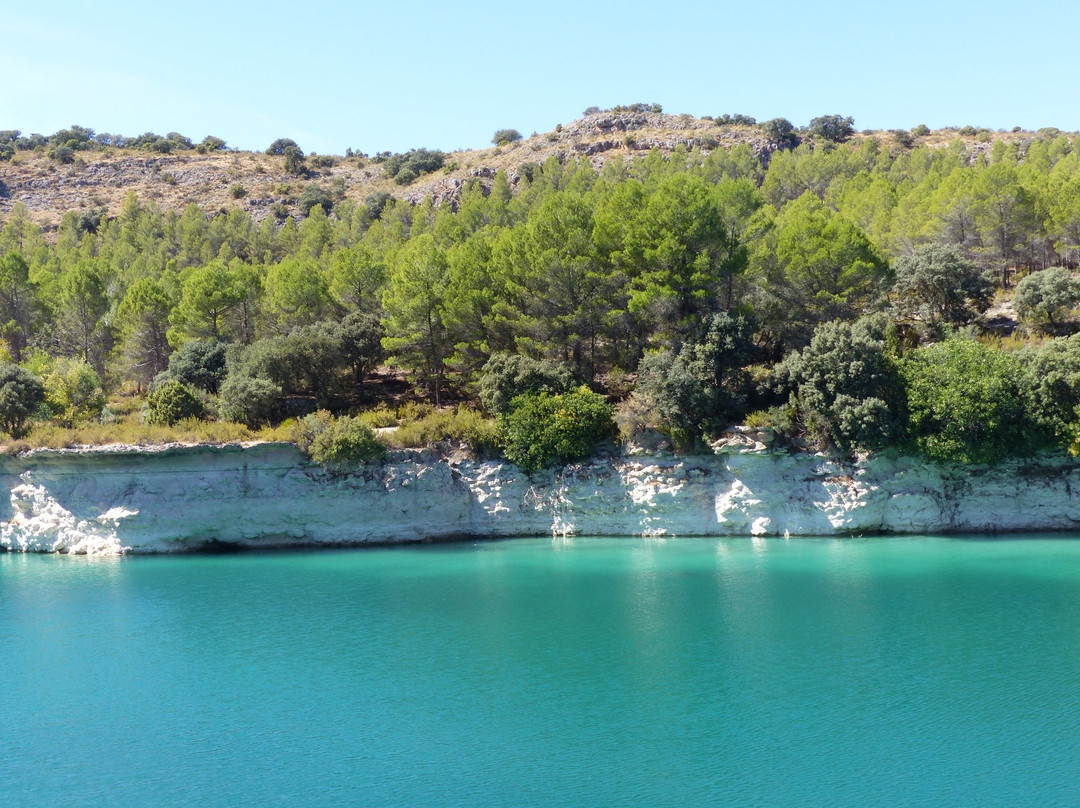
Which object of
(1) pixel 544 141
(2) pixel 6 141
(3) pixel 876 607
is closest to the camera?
(3) pixel 876 607

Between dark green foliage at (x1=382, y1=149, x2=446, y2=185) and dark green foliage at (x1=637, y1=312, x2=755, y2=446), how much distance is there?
7984cm

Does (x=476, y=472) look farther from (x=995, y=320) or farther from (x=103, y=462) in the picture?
(x=995, y=320)

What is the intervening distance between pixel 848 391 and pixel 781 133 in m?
77.7

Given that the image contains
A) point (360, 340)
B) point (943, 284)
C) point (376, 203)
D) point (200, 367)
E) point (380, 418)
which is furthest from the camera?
point (376, 203)

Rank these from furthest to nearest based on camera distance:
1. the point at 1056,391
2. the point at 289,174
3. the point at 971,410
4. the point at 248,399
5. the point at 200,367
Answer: the point at 289,174
the point at 200,367
the point at 248,399
the point at 1056,391
the point at 971,410

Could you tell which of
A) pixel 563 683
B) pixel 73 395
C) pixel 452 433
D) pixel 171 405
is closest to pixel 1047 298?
pixel 452 433

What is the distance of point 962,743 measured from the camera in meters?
17.4

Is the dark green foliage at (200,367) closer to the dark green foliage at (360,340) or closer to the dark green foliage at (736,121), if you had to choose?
the dark green foliage at (360,340)

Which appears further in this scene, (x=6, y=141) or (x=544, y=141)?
(x=6, y=141)

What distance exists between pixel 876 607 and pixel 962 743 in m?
9.60

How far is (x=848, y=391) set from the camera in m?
37.8

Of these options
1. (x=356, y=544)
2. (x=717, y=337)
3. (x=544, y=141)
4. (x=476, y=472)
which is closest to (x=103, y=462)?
(x=356, y=544)

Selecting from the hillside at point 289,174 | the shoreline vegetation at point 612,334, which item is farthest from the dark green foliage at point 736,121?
the shoreline vegetation at point 612,334

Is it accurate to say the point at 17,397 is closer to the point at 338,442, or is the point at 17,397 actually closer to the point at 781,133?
the point at 338,442
